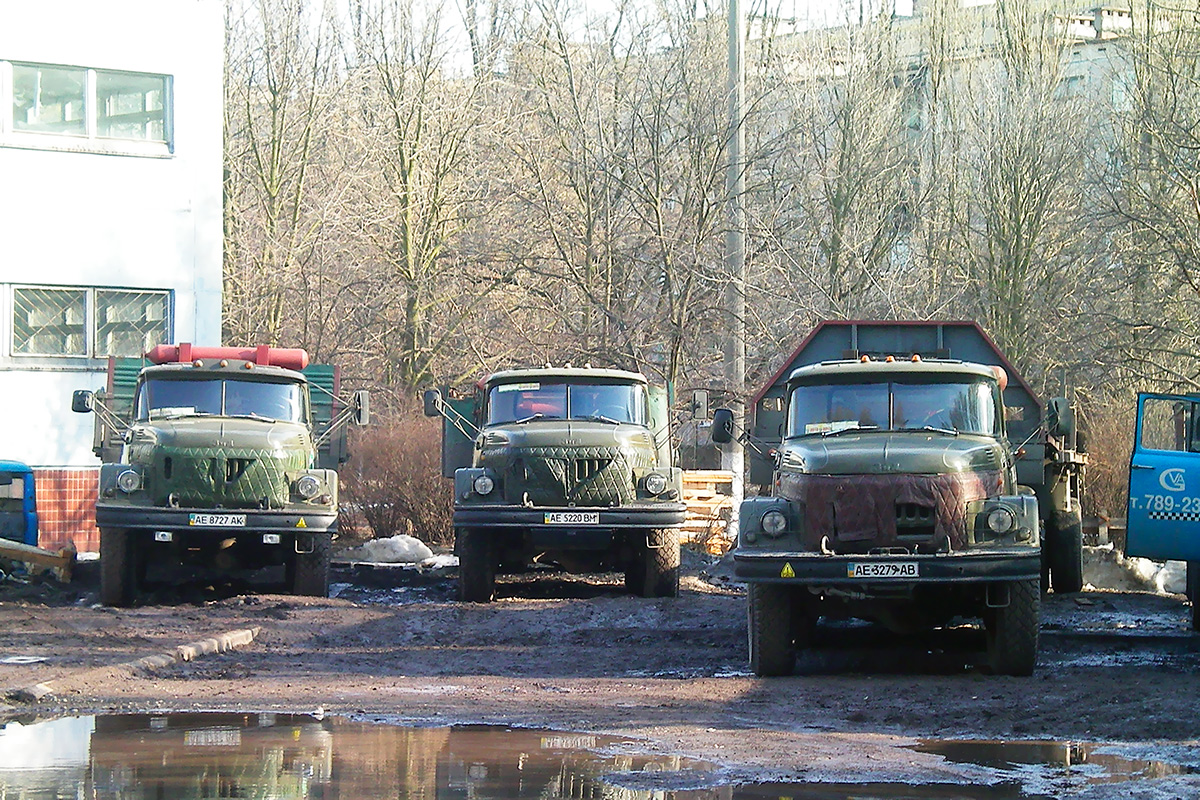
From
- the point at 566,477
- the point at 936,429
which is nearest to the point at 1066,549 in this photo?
the point at 566,477

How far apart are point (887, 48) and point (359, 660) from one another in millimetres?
21694

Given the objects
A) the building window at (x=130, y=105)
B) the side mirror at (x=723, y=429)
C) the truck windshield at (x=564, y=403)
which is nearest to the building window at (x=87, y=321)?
the building window at (x=130, y=105)

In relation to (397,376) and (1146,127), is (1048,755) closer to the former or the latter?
(1146,127)

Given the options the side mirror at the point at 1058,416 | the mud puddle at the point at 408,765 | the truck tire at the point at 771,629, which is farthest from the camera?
the side mirror at the point at 1058,416

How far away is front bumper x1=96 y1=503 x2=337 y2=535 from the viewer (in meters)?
14.5

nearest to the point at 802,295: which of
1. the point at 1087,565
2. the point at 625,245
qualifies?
the point at 625,245

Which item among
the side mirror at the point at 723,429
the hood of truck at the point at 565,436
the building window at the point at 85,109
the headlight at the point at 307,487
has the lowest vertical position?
the headlight at the point at 307,487

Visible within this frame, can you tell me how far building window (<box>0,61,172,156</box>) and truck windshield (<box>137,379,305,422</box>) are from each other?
699cm

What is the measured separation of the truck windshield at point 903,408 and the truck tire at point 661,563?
363 centimetres

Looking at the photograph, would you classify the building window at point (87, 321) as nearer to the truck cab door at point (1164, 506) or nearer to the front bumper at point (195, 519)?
the front bumper at point (195, 519)

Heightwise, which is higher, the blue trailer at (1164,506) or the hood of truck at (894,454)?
the hood of truck at (894,454)

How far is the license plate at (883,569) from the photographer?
32.9 feet

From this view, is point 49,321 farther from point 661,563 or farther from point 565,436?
point 661,563

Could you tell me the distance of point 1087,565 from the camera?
18078 mm
